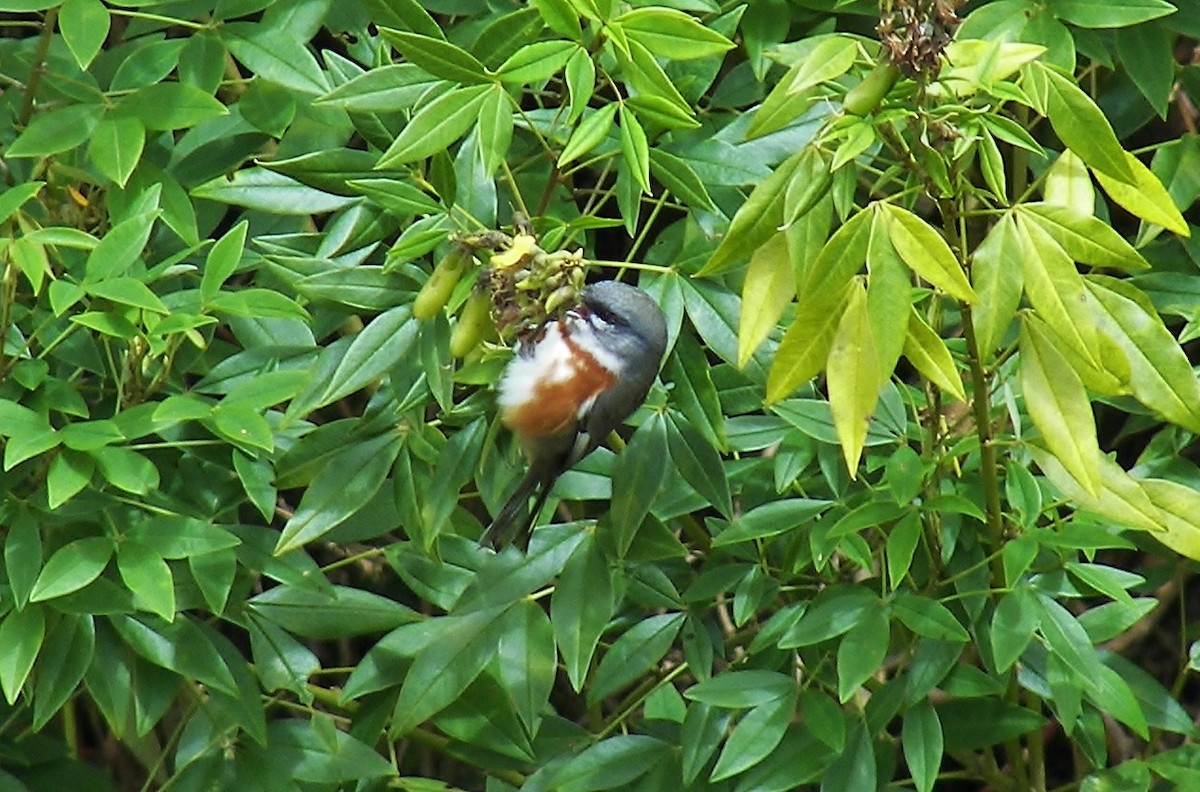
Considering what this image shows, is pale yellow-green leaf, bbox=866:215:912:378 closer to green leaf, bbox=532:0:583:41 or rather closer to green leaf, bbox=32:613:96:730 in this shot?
green leaf, bbox=532:0:583:41

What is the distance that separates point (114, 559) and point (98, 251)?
1.01ft

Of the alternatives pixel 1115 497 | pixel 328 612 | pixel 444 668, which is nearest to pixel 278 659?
pixel 328 612

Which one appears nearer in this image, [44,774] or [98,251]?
[98,251]

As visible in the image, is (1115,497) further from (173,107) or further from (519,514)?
(173,107)

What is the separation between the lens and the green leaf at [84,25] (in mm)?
1543

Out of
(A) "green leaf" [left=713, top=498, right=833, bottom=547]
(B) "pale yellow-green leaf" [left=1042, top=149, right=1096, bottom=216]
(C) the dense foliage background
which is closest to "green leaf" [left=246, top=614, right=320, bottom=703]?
(C) the dense foliage background

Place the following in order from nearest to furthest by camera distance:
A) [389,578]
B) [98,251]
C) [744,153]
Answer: [98,251] < [744,153] < [389,578]

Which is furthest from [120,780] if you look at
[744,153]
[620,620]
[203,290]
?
[744,153]

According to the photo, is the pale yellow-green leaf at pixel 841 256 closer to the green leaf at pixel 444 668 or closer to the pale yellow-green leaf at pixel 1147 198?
the pale yellow-green leaf at pixel 1147 198

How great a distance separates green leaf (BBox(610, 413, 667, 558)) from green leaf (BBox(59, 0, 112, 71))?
620 millimetres

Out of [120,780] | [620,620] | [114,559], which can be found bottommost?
[120,780]

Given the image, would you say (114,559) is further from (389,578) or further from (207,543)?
(389,578)

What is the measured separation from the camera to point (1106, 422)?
8.52ft

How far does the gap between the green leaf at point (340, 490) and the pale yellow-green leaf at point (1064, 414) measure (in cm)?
61
